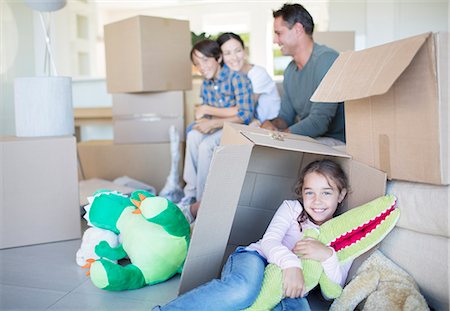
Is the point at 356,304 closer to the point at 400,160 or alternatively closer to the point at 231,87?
the point at 400,160

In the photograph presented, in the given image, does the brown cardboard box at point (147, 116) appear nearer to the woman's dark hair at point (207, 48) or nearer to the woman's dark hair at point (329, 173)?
the woman's dark hair at point (207, 48)

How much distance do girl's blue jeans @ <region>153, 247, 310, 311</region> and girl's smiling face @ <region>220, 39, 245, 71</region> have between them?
1321 mm

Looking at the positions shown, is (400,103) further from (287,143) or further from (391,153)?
(287,143)

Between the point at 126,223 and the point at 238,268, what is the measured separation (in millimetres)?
524

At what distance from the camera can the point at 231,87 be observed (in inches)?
92.5

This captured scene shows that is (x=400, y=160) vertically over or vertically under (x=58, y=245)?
over

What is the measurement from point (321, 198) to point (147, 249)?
0.54m

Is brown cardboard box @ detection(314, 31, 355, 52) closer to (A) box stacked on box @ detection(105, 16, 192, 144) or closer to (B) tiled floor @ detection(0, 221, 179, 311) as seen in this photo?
(A) box stacked on box @ detection(105, 16, 192, 144)

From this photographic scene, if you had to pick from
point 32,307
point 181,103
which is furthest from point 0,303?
point 181,103

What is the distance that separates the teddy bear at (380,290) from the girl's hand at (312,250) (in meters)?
0.11

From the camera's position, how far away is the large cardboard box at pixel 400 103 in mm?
1089

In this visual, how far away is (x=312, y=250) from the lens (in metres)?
1.20

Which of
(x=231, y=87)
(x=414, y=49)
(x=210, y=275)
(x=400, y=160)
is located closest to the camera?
(x=414, y=49)

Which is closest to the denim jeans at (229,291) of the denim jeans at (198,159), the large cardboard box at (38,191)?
the large cardboard box at (38,191)
